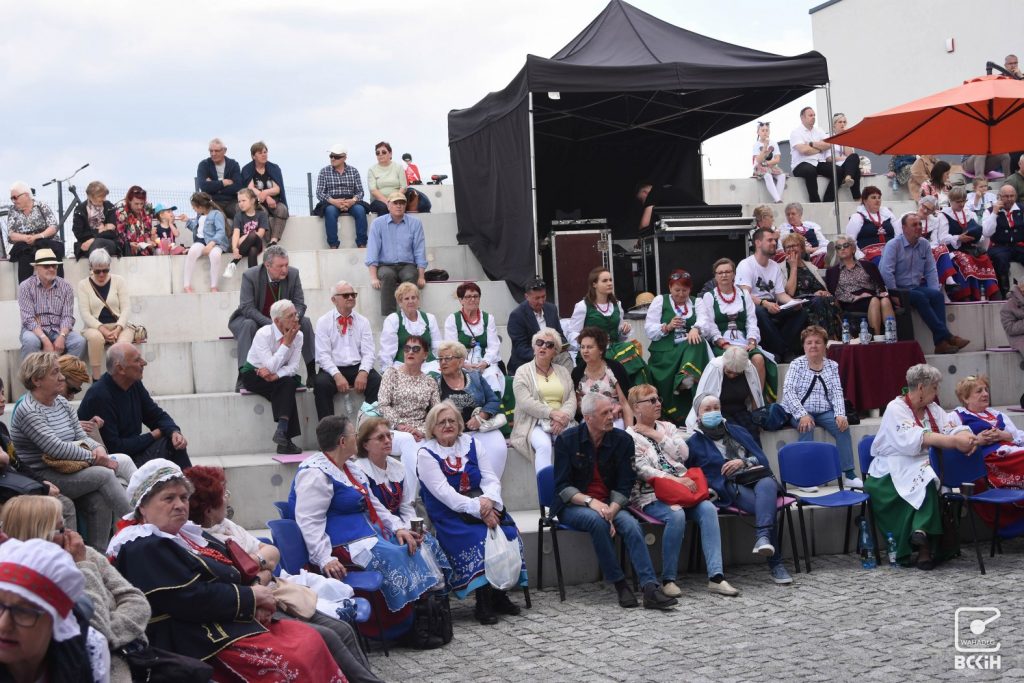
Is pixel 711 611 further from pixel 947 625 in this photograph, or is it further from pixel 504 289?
pixel 504 289

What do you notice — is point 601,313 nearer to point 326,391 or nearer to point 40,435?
point 326,391

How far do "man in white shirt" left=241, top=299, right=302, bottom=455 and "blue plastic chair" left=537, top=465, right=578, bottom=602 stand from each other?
1844 mm

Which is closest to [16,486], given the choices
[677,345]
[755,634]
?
[755,634]

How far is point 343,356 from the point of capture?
27.3ft

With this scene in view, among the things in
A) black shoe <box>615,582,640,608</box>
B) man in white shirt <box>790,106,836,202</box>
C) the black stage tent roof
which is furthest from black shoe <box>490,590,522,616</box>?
man in white shirt <box>790,106,836,202</box>

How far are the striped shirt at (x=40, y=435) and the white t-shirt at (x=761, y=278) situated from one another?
17.8 feet

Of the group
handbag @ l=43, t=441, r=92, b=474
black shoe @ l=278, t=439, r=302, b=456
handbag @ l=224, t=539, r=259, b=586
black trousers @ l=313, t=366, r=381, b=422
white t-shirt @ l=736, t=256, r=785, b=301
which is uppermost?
white t-shirt @ l=736, t=256, r=785, b=301

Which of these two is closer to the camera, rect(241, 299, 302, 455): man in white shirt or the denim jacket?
rect(241, 299, 302, 455): man in white shirt

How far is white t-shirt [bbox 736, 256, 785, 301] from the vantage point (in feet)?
32.1

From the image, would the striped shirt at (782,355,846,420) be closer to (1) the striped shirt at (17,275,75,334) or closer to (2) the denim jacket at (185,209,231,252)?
(1) the striped shirt at (17,275,75,334)

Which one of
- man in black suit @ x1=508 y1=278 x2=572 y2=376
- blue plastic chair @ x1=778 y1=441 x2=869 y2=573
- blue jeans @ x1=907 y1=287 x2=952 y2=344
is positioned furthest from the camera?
blue jeans @ x1=907 y1=287 x2=952 y2=344

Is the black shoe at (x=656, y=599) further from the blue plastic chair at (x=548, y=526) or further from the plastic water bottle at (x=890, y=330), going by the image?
the plastic water bottle at (x=890, y=330)

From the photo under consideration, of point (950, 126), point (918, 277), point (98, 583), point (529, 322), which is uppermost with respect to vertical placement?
point (950, 126)

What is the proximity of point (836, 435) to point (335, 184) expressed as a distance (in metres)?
6.02
